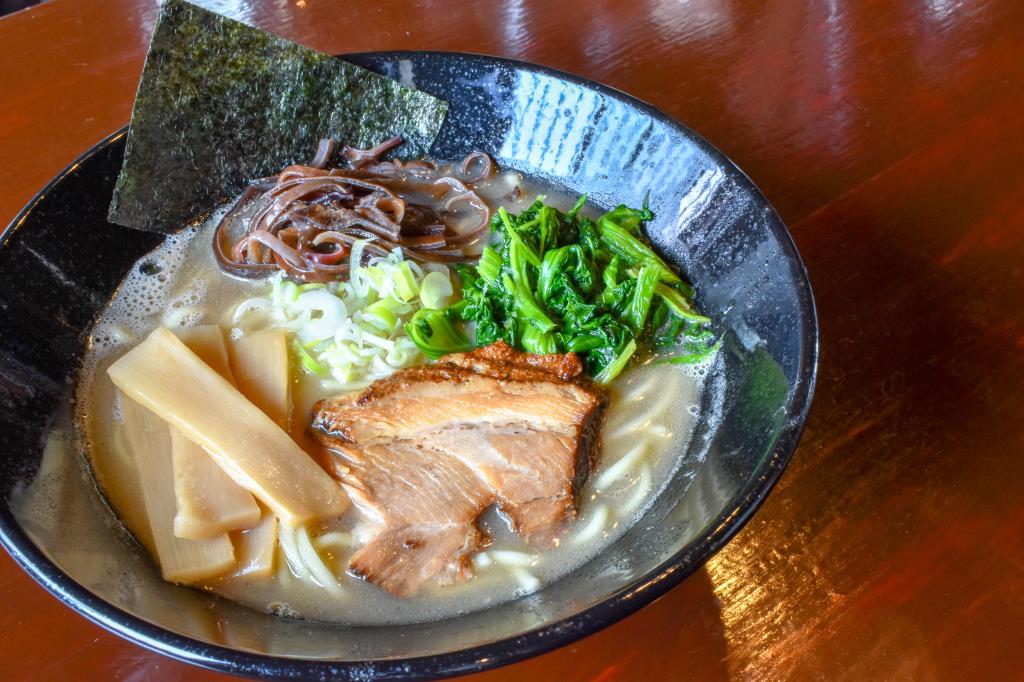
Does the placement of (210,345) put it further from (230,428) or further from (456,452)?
(456,452)

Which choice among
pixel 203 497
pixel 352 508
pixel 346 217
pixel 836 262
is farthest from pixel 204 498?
pixel 836 262

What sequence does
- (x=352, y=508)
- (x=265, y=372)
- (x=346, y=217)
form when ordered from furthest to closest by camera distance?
(x=346, y=217), (x=265, y=372), (x=352, y=508)

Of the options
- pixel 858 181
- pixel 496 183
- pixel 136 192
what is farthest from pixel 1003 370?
pixel 136 192

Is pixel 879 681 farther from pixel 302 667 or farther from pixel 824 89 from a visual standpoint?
pixel 824 89

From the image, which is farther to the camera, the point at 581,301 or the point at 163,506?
the point at 581,301

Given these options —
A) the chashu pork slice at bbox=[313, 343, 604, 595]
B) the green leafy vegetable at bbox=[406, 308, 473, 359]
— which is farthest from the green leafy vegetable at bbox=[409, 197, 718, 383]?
the chashu pork slice at bbox=[313, 343, 604, 595]
